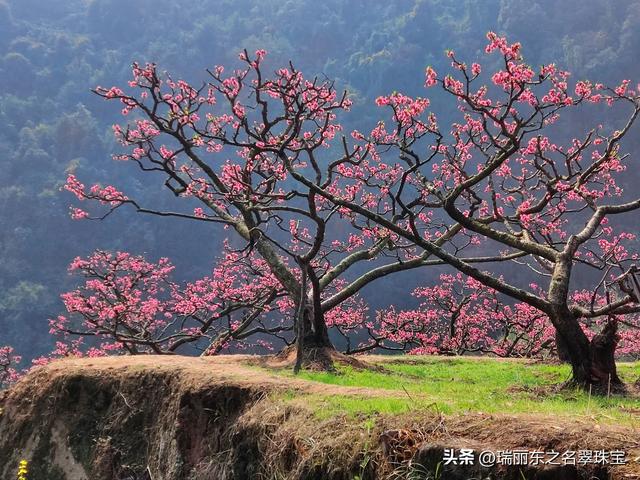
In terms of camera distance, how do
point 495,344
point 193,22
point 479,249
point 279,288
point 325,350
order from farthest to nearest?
point 193,22
point 479,249
point 495,344
point 279,288
point 325,350

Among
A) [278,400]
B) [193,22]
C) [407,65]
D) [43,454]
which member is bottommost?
[43,454]

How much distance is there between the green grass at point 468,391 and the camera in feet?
20.5

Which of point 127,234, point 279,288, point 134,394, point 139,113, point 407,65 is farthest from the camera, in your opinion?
point 139,113

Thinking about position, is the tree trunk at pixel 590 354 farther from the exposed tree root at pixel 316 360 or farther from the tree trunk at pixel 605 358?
the exposed tree root at pixel 316 360

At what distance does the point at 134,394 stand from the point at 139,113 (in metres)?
61.6

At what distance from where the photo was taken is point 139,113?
66.5 metres

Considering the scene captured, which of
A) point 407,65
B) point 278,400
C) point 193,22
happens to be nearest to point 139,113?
point 193,22

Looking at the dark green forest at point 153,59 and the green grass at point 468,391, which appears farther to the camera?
the dark green forest at point 153,59

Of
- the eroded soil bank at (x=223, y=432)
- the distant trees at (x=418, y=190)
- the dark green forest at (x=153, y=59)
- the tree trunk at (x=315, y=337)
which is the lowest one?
the eroded soil bank at (x=223, y=432)

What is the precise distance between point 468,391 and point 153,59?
68113 millimetres

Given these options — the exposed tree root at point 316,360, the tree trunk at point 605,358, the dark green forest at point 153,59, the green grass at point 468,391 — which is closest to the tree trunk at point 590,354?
the tree trunk at point 605,358

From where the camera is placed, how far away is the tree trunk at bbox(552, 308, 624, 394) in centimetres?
901

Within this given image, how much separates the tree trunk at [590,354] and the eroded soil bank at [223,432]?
142 inches

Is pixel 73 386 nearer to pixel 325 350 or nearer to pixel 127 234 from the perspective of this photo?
pixel 325 350
